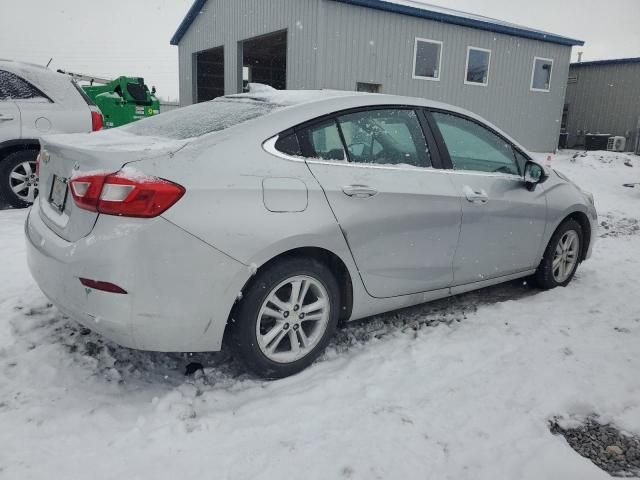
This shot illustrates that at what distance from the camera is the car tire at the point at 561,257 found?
4340 mm

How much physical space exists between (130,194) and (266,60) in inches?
899

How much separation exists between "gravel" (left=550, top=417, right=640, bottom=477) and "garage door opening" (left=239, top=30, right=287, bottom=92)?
16.9 m

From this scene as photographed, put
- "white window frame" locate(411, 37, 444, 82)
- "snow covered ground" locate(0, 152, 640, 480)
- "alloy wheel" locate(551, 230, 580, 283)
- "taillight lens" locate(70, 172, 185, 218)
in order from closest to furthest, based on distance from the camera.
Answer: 1. "snow covered ground" locate(0, 152, 640, 480)
2. "taillight lens" locate(70, 172, 185, 218)
3. "alloy wheel" locate(551, 230, 580, 283)
4. "white window frame" locate(411, 37, 444, 82)

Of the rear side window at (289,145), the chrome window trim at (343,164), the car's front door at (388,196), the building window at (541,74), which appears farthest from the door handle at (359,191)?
the building window at (541,74)

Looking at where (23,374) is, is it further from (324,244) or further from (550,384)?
(550,384)

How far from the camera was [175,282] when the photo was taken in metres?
2.33

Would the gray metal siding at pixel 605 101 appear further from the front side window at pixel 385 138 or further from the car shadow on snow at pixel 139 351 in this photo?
the car shadow on snow at pixel 139 351

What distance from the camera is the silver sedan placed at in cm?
230

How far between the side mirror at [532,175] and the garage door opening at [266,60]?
1504cm

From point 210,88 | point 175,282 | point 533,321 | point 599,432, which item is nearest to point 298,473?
point 175,282

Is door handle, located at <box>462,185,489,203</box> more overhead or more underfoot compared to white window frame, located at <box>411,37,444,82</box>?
more underfoot

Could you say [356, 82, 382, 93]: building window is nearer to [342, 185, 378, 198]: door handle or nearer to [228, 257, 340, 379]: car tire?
[342, 185, 378, 198]: door handle

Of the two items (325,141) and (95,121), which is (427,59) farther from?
(325,141)

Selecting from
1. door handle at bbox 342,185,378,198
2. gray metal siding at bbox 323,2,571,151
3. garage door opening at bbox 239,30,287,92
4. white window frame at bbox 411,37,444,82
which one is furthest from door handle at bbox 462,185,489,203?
garage door opening at bbox 239,30,287,92
